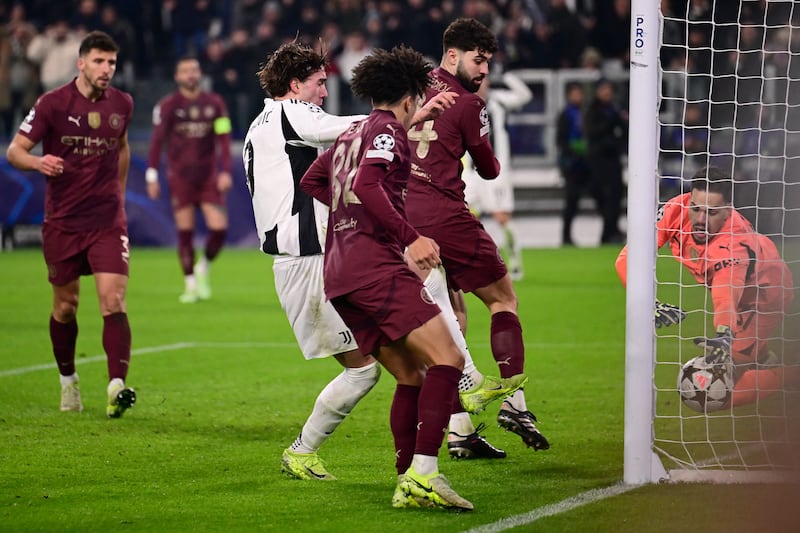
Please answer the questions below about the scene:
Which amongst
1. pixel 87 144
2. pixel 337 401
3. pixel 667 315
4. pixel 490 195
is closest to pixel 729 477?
pixel 667 315

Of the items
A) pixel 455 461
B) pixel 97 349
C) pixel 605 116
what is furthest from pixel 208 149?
pixel 455 461

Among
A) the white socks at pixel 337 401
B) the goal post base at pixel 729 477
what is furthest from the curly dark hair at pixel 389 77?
the goal post base at pixel 729 477

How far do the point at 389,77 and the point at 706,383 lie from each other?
2.52m

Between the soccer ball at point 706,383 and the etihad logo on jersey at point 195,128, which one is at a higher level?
the etihad logo on jersey at point 195,128

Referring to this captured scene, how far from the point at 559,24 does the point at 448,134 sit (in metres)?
15.2

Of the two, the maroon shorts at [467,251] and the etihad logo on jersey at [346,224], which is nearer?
the etihad logo on jersey at [346,224]

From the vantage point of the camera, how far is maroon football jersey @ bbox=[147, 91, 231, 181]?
13.9 meters

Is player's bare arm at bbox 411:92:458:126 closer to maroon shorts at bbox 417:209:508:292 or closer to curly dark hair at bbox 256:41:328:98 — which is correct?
curly dark hair at bbox 256:41:328:98

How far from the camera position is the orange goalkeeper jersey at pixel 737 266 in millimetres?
6645

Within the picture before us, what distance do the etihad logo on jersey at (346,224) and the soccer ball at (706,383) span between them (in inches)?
89.2

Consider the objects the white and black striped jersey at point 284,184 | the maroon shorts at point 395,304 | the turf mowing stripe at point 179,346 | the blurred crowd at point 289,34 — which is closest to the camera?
the maroon shorts at point 395,304

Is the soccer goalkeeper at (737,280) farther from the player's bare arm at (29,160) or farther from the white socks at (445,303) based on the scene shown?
the player's bare arm at (29,160)

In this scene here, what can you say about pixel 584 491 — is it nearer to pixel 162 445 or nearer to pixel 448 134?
pixel 448 134

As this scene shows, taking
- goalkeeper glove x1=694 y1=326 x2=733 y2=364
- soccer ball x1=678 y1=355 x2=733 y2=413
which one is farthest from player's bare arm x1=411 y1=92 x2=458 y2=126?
soccer ball x1=678 y1=355 x2=733 y2=413
